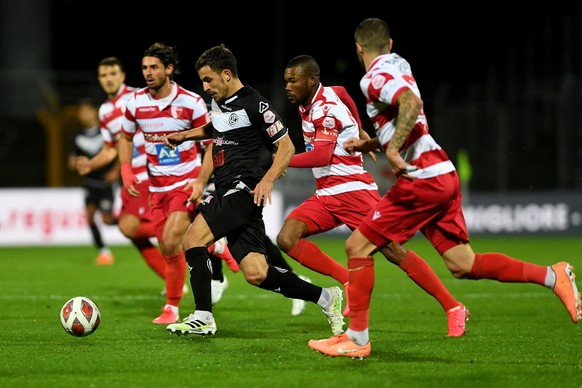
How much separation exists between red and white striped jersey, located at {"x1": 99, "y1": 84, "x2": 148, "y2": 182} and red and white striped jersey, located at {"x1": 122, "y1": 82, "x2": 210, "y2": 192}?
147 centimetres

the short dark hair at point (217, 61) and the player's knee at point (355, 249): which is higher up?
the short dark hair at point (217, 61)

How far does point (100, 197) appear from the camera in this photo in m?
16.2

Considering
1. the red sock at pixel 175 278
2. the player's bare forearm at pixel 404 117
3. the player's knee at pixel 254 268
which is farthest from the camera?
the red sock at pixel 175 278

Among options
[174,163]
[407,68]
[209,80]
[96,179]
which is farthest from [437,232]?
[96,179]

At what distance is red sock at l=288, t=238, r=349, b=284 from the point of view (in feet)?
28.5

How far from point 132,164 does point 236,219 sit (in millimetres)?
3414

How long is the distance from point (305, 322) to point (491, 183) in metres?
15.3

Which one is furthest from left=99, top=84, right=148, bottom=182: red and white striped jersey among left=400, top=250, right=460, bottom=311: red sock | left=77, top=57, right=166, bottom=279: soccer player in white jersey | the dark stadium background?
the dark stadium background

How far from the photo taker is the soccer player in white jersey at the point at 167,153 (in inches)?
351

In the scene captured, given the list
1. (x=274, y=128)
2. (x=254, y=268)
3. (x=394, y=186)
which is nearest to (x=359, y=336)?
(x=394, y=186)

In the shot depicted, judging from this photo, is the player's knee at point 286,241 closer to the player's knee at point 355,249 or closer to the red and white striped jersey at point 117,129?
the player's knee at point 355,249

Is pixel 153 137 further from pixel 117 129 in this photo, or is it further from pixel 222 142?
pixel 117 129

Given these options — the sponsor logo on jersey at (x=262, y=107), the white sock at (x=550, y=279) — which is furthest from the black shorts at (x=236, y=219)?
the white sock at (x=550, y=279)

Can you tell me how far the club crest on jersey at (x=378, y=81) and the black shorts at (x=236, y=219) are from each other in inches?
63.9
